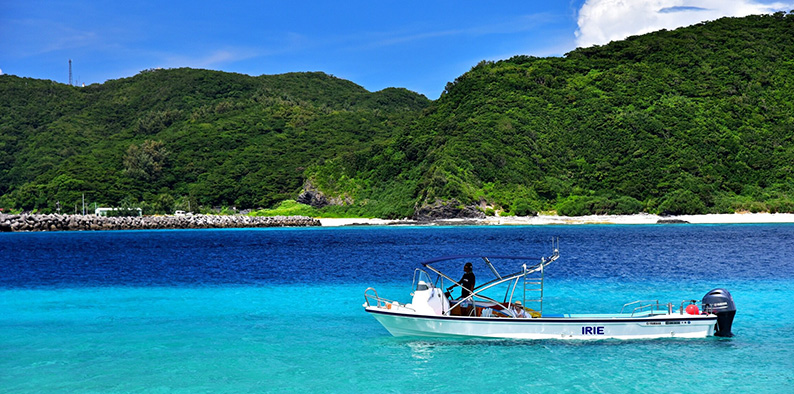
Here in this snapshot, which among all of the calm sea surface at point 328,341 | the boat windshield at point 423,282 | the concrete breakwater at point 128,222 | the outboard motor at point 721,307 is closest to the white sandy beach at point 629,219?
the concrete breakwater at point 128,222

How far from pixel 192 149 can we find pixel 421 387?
184 meters

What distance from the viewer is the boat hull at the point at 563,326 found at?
727 inches

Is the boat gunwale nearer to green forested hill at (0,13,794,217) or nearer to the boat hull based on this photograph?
the boat hull

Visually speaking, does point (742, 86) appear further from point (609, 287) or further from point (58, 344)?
point (58, 344)

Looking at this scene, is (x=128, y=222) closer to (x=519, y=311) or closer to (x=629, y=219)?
(x=629, y=219)

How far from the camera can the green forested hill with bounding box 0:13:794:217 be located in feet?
389

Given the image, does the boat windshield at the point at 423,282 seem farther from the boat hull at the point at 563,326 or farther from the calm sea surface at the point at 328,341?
the calm sea surface at the point at 328,341

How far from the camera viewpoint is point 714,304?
63.0 ft

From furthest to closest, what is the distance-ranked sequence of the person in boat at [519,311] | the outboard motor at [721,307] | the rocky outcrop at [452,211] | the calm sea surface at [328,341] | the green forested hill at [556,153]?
the green forested hill at [556,153]
the rocky outcrop at [452,211]
the person in boat at [519,311]
the outboard motor at [721,307]
the calm sea surface at [328,341]

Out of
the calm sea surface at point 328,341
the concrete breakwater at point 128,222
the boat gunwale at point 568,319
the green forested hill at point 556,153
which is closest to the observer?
the calm sea surface at point 328,341

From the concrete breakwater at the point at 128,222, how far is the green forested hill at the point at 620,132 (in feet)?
81.4

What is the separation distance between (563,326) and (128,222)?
11860cm

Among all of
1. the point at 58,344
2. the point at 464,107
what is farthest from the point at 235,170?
the point at 58,344

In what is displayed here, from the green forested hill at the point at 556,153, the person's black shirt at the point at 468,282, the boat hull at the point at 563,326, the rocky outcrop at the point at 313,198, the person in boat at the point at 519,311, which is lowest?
the boat hull at the point at 563,326
